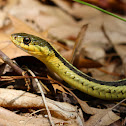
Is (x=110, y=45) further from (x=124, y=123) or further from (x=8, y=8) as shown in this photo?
(x=8, y=8)

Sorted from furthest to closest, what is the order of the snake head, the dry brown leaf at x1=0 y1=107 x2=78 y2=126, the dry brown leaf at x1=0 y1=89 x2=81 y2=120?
the snake head → the dry brown leaf at x1=0 y1=89 x2=81 y2=120 → the dry brown leaf at x1=0 y1=107 x2=78 y2=126

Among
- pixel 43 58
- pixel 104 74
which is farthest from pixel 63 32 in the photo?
pixel 43 58

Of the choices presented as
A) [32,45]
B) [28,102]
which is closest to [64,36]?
[32,45]

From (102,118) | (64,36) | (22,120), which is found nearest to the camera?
(22,120)

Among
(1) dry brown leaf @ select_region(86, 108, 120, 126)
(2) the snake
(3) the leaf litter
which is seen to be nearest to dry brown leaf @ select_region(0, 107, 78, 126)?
(3) the leaf litter

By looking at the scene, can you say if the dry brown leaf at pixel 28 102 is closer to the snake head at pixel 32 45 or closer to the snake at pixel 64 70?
the snake at pixel 64 70

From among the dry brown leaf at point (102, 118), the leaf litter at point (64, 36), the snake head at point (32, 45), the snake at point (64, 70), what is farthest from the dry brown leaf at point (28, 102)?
the snake head at point (32, 45)

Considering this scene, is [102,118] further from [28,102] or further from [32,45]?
[32,45]

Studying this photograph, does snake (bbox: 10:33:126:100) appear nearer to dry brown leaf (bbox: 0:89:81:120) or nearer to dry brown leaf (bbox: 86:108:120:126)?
dry brown leaf (bbox: 86:108:120:126)
